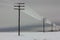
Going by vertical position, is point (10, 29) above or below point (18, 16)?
below

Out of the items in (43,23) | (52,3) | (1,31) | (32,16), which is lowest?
(1,31)

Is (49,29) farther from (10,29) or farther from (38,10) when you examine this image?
(10,29)

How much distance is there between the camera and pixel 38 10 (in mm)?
2174

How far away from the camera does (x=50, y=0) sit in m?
2.16

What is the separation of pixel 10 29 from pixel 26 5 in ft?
2.19

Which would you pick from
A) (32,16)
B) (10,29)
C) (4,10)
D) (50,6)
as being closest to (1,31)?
(10,29)

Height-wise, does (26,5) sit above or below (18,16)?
above

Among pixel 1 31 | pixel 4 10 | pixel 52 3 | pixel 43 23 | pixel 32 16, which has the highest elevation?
pixel 52 3

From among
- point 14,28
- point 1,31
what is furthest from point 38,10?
point 1,31

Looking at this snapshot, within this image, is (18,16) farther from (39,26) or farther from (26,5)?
(39,26)

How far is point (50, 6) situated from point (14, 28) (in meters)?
0.99
